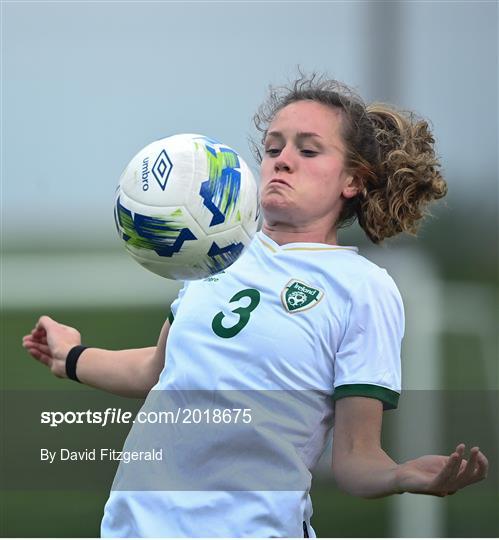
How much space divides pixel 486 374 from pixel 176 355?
3362 millimetres

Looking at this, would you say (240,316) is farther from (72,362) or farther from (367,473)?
(72,362)

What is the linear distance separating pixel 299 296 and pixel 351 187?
0.36m

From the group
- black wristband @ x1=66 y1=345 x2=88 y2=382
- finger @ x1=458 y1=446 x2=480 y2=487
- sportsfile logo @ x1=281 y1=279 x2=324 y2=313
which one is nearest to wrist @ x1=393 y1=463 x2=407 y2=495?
finger @ x1=458 y1=446 x2=480 y2=487

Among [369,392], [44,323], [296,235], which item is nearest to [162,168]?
[296,235]

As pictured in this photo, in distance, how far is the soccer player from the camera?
2.48 meters

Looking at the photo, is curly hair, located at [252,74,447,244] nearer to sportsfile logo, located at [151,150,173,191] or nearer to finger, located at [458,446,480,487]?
sportsfile logo, located at [151,150,173,191]

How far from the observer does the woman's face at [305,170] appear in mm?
2650

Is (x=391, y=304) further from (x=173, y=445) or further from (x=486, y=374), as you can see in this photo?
(x=486, y=374)

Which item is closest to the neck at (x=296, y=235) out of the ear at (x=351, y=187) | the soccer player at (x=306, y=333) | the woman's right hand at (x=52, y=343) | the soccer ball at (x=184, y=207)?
the soccer player at (x=306, y=333)

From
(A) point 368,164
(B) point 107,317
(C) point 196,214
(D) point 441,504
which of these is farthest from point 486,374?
(C) point 196,214

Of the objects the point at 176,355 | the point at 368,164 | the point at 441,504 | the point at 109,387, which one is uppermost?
the point at 368,164

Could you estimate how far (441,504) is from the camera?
5.28m

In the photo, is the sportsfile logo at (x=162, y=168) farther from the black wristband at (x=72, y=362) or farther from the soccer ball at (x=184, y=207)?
the black wristband at (x=72, y=362)

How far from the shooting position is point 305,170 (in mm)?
2674
